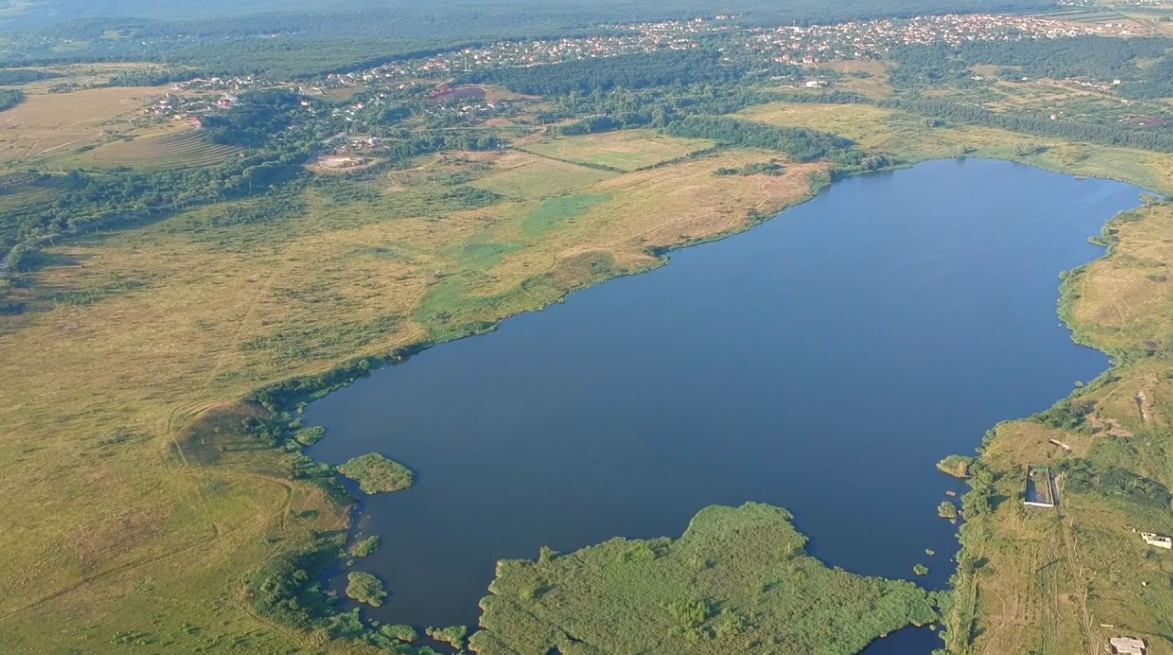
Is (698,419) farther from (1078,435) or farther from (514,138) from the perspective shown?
(514,138)

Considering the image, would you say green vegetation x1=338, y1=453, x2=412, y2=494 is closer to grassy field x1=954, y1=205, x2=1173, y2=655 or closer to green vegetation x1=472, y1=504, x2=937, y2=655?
green vegetation x1=472, y1=504, x2=937, y2=655

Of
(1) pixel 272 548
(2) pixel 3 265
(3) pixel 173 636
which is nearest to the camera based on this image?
(3) pixel 173 636

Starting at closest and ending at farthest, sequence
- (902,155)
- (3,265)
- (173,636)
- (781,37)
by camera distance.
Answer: (173,636) → (3,265) → (902,155) → (781,37)

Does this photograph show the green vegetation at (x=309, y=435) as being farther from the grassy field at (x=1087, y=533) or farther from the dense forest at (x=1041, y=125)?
the dense forest at (x=1041, y=125)

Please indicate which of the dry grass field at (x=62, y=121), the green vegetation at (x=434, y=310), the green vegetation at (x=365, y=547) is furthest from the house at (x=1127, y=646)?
the dry grass field at (x=62, y=121)

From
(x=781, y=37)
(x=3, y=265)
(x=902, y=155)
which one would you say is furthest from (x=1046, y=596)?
(x=781, y=37)

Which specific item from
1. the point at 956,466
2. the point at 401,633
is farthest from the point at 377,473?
the point at 956,466

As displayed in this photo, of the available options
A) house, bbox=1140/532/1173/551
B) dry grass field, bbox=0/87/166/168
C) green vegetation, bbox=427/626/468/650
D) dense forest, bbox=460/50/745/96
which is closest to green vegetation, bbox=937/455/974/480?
house, bbox=1140/532/1173/551
